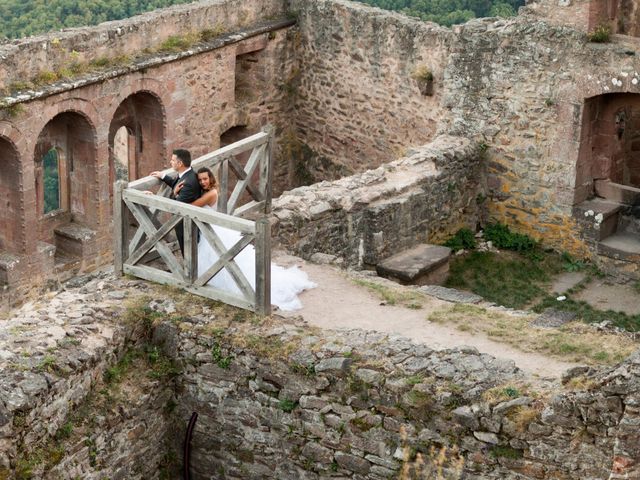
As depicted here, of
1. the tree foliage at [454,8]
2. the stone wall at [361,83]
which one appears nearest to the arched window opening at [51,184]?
the stone wall at [361,83]

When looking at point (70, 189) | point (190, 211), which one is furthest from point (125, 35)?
point (190, 211)

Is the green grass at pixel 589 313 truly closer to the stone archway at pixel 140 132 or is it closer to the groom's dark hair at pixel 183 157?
the groom's dark hair at pixel 183 157

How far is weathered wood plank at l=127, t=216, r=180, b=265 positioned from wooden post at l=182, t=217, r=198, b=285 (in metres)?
0.09

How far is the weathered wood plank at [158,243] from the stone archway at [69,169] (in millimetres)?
6805

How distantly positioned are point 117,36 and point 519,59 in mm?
4953

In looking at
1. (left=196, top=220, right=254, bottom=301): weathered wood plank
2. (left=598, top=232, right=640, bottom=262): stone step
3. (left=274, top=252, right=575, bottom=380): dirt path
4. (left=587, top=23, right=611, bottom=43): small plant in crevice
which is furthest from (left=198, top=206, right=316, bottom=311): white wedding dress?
(left=587, top=23, right=611, bottom=43): small plant in crevice

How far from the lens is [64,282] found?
61.2ft

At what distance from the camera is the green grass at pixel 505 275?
15727mm

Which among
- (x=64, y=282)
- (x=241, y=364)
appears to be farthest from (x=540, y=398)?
(x=64, y=282)

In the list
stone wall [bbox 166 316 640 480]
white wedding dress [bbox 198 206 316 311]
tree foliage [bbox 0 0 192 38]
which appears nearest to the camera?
stone wall [bbox 166 316 640 480]

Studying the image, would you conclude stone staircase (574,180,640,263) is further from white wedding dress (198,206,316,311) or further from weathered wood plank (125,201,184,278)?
weathered wood plank (125,201,184,278)

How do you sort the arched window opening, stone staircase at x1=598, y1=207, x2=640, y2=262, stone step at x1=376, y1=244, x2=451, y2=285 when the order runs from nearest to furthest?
1. stone step at x1=376, y1=244, x2=451, y2=285
2. stone staircase at x1=598, y1=207, x2=640, y2=262
3. the arched window opening

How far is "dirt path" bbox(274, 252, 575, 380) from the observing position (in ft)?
36.0

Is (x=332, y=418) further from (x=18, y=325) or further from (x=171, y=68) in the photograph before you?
(x=171, y=68)
